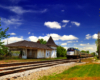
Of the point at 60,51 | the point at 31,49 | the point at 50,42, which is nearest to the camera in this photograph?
the point at 31,49

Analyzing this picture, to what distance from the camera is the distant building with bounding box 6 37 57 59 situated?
96.7ft

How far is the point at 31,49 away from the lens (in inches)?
1348

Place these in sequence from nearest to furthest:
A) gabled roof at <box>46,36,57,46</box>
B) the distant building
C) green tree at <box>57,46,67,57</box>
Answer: the distant building, gabled roof at <box>46,36,57,46</box>, green tree at <box>57,46,67,57</box>

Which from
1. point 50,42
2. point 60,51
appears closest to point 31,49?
point 50,42

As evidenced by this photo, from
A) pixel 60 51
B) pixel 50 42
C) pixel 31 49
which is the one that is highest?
pixel 50 42

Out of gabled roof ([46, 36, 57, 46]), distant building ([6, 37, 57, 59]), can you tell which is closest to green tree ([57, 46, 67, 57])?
distant building ([6, 37, 57, 59])

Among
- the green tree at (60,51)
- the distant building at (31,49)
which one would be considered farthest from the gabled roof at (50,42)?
the green tree at (60,51)

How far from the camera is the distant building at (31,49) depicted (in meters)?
29.5

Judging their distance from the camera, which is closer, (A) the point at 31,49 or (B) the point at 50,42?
(A) the point at 31,49

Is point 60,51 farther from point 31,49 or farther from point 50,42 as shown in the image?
point 31,49

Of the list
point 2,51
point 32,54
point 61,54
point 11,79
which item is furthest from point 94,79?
point 61,54

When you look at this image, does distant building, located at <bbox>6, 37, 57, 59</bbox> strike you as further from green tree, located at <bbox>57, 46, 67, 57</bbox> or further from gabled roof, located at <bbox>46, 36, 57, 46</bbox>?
green tree, located at <bbox>57, 46, 67, 57</bbox>

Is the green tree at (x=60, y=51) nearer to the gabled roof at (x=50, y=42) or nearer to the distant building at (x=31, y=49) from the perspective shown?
the distant building at (x=31, y=49)

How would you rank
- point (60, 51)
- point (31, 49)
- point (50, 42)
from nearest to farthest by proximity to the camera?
point (31, 49) → point (50, 42) → point (60, 51)
